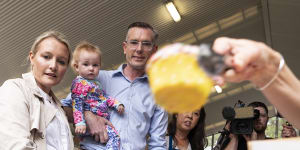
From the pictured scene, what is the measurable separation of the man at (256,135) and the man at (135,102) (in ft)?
1.72

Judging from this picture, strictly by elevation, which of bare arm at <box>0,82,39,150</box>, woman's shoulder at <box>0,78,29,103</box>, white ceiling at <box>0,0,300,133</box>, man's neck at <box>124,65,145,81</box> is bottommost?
bare arm at <box>0,82,39,150</box>

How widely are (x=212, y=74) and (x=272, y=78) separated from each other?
371mm

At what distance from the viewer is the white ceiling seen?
6223 millimetres

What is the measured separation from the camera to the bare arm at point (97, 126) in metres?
1.77

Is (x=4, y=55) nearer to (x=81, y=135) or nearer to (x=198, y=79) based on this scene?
(x=81, y=135)

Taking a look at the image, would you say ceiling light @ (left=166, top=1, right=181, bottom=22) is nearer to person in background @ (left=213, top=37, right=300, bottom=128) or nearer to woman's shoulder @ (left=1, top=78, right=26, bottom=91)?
woman's shoulder @ (left=1, top=78, right=26, bottom=91)

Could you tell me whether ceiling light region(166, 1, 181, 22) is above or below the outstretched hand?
above

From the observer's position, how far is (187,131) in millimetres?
2467

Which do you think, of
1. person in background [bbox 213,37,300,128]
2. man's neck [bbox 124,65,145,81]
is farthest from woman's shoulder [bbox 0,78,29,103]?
person in background [bbox 213,37,300,128]

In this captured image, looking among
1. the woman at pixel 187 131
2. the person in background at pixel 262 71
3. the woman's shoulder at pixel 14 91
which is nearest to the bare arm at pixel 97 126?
the woman's shoulder at pixel 14 91

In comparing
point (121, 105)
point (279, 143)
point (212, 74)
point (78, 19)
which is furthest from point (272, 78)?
point (78, 19)

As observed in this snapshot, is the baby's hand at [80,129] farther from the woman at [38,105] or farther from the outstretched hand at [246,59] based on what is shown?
the outstretched hand at [246,59]

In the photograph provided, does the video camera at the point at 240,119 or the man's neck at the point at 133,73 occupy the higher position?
the man's neck at the point at 133,73

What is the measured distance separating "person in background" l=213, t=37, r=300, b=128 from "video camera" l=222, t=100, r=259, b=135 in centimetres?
131
